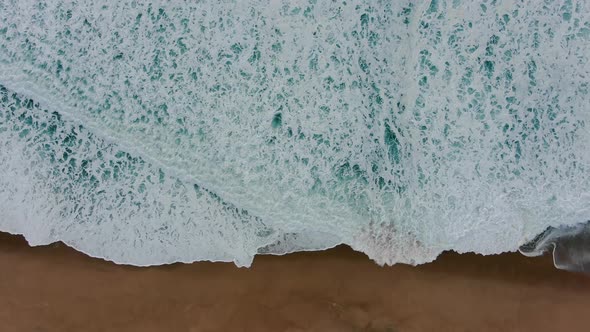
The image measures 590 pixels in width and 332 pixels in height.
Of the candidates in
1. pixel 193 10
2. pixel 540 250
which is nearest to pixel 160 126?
pixel 193 10

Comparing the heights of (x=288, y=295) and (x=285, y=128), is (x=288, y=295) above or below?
below

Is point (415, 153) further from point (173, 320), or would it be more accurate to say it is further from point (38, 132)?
point (38, 132)

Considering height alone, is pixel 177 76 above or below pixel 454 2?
below

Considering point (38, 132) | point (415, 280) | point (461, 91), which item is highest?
point (461, 91)

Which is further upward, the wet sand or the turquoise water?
the turquoise water
